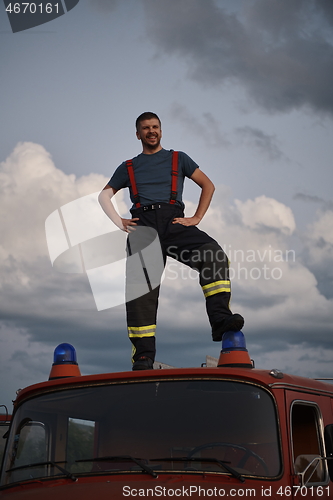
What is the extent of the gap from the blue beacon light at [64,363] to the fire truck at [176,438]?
0.23m

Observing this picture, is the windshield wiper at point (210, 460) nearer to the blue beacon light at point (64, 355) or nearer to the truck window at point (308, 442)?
the truck window at point (308, 442)

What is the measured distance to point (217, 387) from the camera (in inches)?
137

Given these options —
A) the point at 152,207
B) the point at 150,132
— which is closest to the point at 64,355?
the point at 152,207

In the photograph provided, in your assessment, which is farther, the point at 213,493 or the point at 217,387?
the point at 217,387

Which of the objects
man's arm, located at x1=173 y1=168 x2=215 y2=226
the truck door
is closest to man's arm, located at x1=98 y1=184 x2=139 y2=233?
man's arm, located at x1=173 y1=168 x2=215 y2=226

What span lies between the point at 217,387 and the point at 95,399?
77 cm

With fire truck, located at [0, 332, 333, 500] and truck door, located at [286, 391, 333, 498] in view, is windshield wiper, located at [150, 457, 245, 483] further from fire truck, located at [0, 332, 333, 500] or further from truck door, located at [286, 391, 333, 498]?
truck door, located at [286, 391, 333, 498]

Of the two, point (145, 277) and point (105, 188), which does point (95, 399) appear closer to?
point (145, 277)

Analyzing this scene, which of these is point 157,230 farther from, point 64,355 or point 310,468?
point 310,468

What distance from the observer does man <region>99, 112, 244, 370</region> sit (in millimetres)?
4496

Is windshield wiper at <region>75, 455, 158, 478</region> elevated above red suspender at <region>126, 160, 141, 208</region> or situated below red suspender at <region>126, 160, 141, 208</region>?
below

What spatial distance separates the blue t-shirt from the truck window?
80.1 inches

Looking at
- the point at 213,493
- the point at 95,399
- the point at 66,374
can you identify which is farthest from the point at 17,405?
the point at 213,493

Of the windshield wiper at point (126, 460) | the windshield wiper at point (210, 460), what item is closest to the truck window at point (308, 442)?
the windshield wiper at point (210, 460)
